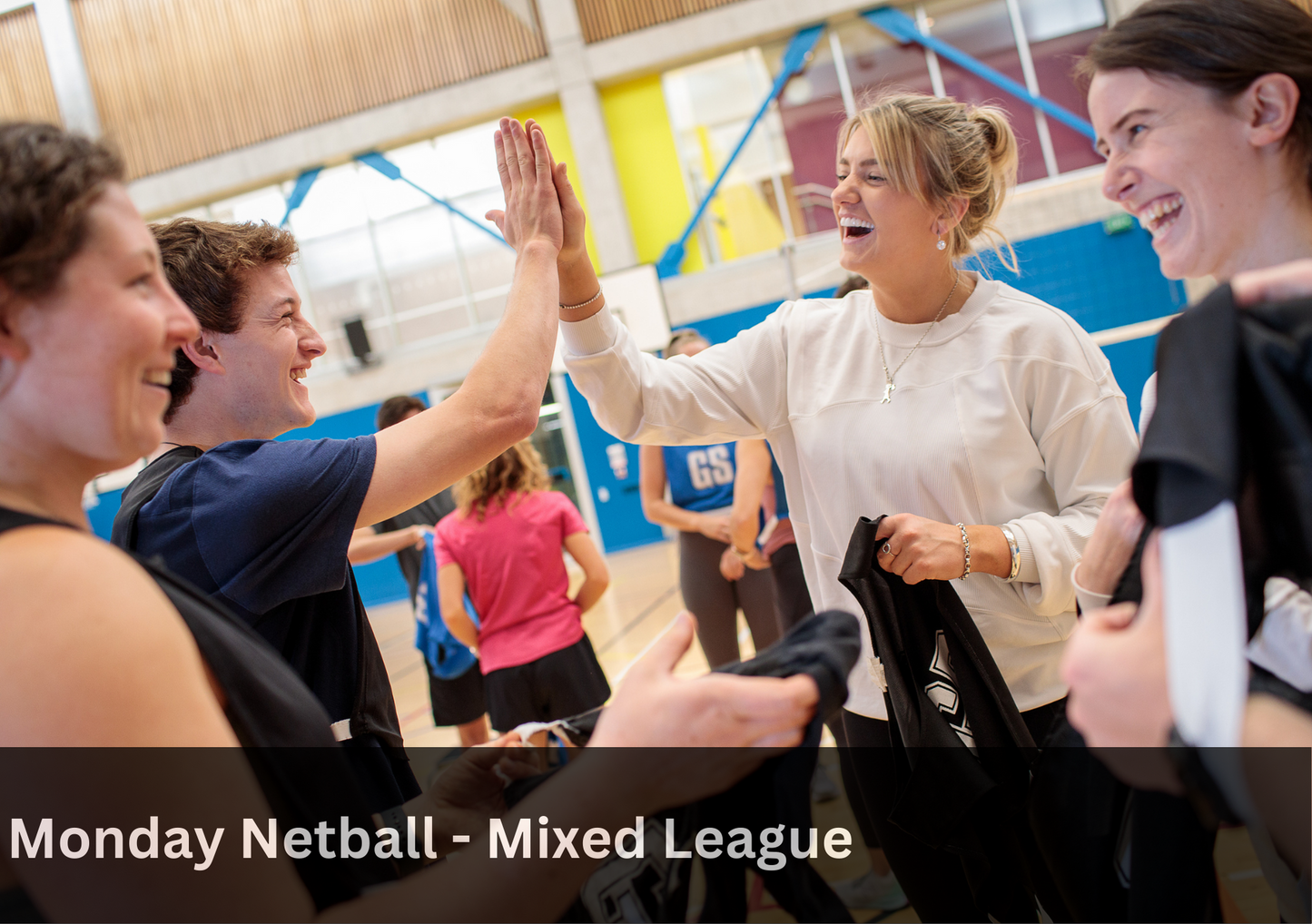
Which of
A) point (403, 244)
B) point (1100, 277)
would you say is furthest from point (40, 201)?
point (403, 244)

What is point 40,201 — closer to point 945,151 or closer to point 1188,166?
point 1188,166

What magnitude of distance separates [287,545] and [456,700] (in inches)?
126

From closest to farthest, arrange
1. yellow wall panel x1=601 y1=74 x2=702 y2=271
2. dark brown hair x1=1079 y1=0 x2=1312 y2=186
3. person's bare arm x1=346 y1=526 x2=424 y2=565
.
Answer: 1. dark brown hair x1=1079 y1=0 x2=1312 y2=186
2. person's bare arm x1=346 y1=526 x2=424 y2=565
3. yellow wall panel x1=601 y1=74 x2=702 y2=271

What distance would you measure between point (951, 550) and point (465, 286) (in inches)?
483

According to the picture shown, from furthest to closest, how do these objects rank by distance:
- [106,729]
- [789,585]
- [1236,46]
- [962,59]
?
[962,59] < [789,585] < [1236,46] < [106,729]

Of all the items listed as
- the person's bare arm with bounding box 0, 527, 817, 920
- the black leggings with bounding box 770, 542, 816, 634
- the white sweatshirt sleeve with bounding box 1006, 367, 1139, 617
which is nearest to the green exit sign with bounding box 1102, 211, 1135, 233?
the black leggings with bounding box 770, 542, 816, 634

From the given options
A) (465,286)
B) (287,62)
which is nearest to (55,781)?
(465,286)

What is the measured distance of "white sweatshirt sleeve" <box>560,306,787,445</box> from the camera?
1753mm

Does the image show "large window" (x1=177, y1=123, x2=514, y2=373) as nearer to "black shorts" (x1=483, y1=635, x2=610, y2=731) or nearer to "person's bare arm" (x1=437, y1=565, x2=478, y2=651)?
"person's bare arm" (x1=437, y1=565, x2=478, y2=651)

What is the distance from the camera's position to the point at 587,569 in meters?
3.94

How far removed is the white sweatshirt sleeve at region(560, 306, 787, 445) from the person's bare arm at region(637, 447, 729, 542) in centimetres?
206

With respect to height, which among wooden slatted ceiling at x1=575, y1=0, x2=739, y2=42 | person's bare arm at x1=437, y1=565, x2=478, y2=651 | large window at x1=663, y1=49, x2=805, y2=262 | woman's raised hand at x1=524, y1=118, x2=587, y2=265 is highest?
wooden slatted ceiling at x1=575, y1=0, x2=739, y2=42

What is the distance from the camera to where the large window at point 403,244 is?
41.5 ft

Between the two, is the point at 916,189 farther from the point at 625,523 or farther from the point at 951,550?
the point at 625,523
